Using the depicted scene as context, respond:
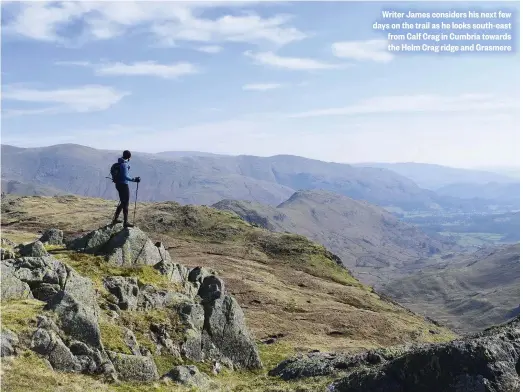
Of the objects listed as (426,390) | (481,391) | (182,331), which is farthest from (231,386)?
(481,391)

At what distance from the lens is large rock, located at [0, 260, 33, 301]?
79.9ft

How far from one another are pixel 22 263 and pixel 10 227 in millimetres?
99234

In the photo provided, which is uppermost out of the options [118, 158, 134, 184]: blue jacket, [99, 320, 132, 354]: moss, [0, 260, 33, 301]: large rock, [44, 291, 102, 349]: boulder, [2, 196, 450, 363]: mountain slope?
[118, 158, 134, 184]: blue jacket

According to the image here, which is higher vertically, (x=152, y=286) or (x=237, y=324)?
(x=152, y=286)

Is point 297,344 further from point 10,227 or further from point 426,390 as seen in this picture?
point 10,227

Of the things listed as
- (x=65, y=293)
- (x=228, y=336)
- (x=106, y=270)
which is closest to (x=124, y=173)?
(x=106, y=270)

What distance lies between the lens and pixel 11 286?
24625 millimetres

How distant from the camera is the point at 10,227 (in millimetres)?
114438

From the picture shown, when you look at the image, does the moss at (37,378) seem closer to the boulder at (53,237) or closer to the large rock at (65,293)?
the large rock at (65,293)

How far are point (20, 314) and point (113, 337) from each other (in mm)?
4733

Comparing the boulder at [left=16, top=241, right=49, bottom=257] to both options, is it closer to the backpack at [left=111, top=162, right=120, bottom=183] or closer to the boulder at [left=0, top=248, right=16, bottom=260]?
the boulder at [left=0, top=248, right=16, bottom=260]

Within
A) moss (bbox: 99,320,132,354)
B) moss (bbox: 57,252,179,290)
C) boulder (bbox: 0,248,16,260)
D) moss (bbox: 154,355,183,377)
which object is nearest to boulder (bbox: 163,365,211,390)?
moss (bbox: 154,355,183,377)

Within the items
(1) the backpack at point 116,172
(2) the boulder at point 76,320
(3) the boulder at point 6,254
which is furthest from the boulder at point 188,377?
(1) the backpack at point 116,172

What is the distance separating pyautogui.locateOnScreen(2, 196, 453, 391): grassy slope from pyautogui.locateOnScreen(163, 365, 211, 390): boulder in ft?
4.32
